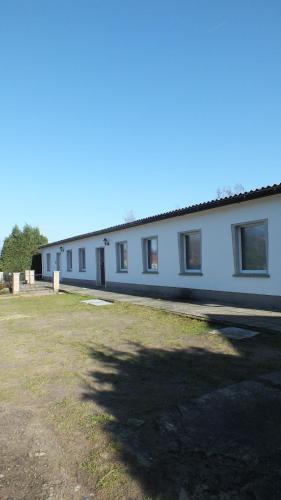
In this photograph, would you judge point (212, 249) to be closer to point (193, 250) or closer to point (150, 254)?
point (193, 250)

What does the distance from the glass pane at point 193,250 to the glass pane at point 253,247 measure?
229 cm

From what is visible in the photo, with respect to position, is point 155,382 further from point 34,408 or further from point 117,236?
point 117,236

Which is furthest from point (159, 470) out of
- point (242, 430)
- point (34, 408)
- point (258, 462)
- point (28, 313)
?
point (28, 313)

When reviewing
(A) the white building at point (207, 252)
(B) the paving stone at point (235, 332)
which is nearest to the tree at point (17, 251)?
(A) the white building at point (207, 252)

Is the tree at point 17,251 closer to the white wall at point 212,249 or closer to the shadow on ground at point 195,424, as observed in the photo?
the white wall at point 212,249

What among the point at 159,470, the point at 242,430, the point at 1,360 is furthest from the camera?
the point at 1,360

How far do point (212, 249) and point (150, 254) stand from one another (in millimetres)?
4859

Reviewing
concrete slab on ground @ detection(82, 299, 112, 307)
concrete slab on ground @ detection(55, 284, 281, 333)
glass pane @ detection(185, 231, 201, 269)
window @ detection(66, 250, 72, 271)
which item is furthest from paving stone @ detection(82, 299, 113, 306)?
window @ detection(66, 250, 72, 271)

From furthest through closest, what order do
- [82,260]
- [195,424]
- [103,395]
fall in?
[82,260], [103,395], [195,424]

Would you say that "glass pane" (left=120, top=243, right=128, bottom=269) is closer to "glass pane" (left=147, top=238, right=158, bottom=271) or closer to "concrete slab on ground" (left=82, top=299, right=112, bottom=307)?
"glass pane" (left=147, top=238, right=158, bottom=271)

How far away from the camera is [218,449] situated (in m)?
3.55

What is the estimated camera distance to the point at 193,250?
50.0ft

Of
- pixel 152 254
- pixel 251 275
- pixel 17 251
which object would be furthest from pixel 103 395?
pixel 17 251

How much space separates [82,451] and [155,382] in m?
1.99
